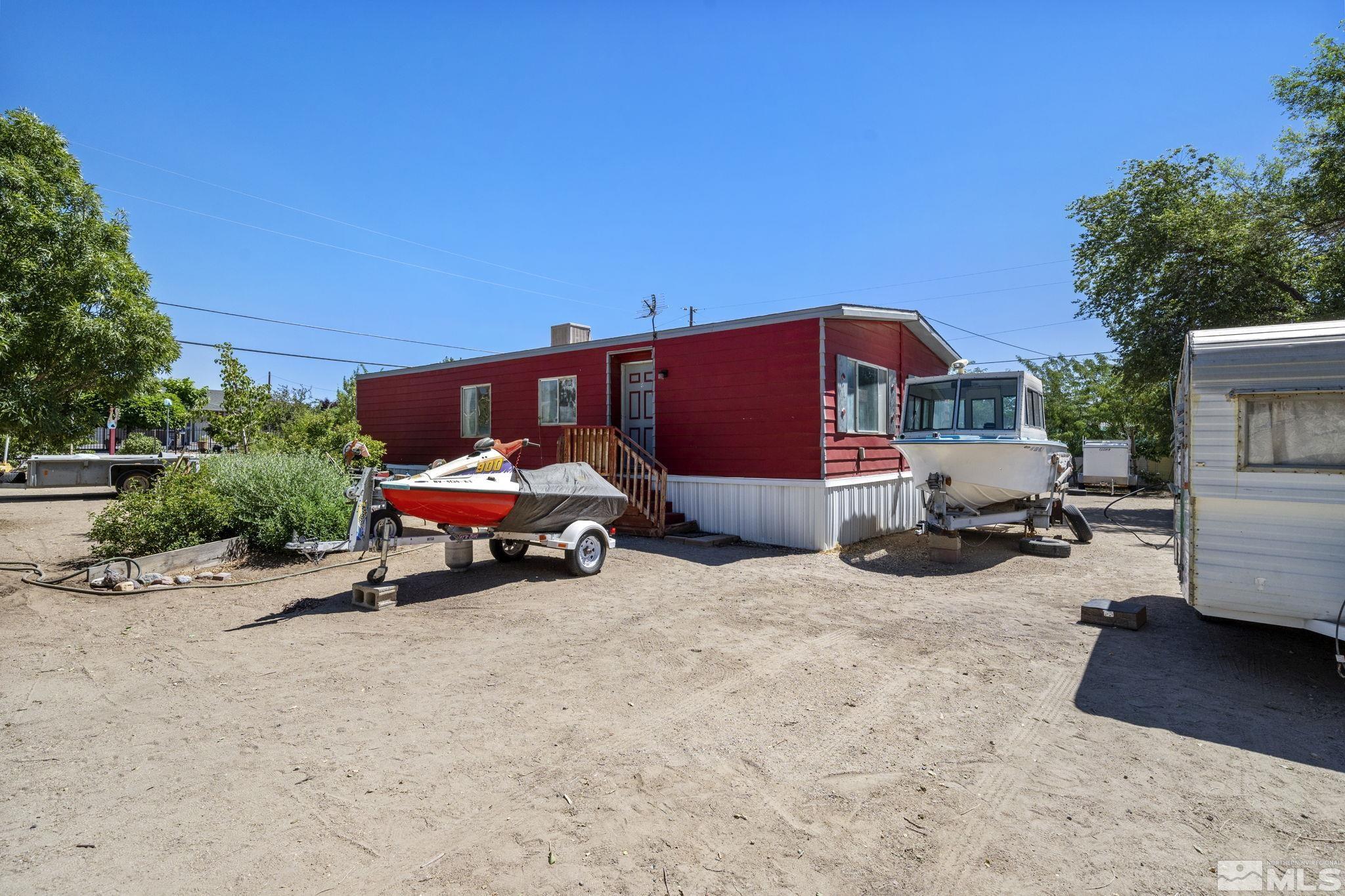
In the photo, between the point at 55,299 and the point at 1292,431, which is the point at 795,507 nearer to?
A: the point at 1292,431

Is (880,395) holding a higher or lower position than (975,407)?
higher

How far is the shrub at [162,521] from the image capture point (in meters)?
8.15

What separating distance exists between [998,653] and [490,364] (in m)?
12.9

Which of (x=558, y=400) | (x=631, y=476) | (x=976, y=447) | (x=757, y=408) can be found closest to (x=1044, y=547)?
(x=976, y=447)

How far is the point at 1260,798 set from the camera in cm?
307

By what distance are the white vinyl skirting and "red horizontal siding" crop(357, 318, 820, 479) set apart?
0.77 feet

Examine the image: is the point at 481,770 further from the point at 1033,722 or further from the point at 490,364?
the point at 490,364

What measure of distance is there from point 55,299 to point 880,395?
12673 mm

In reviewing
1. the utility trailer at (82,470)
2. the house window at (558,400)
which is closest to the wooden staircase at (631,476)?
the house window at (558,400)

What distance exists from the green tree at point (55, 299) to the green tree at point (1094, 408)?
25872mm

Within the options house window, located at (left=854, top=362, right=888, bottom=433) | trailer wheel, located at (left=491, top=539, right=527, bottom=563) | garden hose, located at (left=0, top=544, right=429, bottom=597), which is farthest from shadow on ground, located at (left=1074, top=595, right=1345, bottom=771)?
garden hose, located at (left=0, top=544, right=429, bottom=597)

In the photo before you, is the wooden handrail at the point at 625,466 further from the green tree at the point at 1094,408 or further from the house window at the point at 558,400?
the green tree at the point at 1094,408

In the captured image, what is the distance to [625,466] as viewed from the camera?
11.7 m

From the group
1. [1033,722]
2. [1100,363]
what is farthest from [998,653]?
[1100,363]
